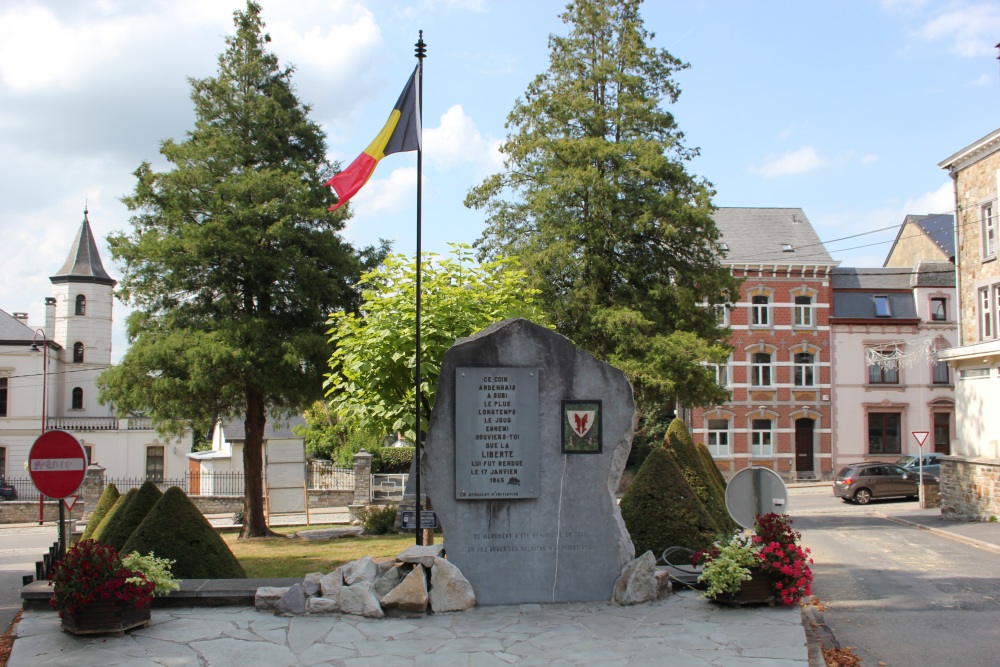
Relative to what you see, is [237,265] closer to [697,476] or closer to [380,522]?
[380,522]

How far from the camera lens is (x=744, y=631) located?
8.52 metres

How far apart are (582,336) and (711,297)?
436 cm

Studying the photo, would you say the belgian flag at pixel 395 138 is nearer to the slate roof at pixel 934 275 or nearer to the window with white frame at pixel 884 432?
the window with white frame at pixel 884 432

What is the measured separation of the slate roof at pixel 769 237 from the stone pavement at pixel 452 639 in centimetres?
3808

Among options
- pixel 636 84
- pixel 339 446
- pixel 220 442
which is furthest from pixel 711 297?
pixel 220 442

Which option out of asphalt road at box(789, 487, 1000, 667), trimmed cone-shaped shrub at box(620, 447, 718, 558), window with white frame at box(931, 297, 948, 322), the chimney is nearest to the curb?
asphalt road at box(789, 487, 1000, 667)

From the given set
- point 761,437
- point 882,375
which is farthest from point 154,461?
point 882,375

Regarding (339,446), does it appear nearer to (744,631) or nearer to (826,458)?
(826,458)

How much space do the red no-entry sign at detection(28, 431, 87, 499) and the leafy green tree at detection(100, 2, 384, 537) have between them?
10.3 metres

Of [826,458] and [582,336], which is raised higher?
[582,336]

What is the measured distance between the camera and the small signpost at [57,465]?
1039 centimetres

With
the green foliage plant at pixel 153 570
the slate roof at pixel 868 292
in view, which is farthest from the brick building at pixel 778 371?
the green foliage plant at pixel 153 570

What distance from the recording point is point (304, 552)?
1948cm

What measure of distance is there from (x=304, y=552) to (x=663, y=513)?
33.7 ft
